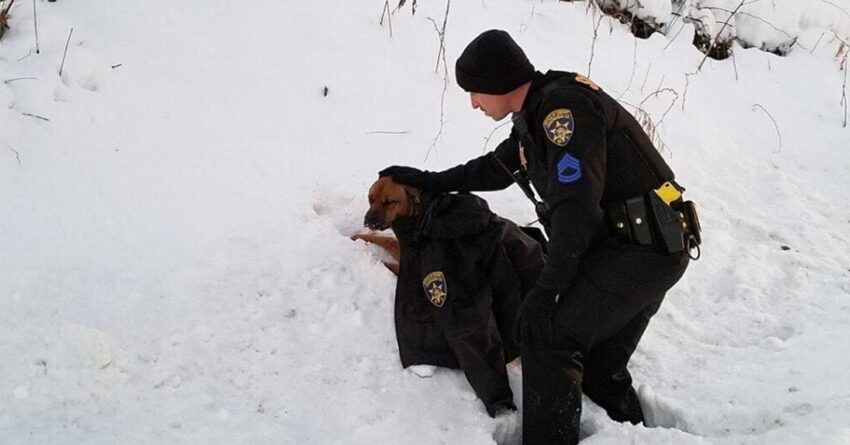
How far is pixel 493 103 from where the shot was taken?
2.56m

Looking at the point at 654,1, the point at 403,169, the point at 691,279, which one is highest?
the point at 654,1

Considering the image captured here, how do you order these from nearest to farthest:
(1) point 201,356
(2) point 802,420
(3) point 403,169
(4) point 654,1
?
1. (2) point 802,420
2. (1) point 201,356
3. (3) point 403,169
4. (4) point 654,1

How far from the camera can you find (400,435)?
8.91ft

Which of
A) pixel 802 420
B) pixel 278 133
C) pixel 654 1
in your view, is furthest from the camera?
pixel 654 1

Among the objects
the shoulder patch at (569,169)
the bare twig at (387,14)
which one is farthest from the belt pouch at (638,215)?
the bare twig at (387,14)

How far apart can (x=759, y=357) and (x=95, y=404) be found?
2.79 metres

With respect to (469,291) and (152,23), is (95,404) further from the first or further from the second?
(152,23)

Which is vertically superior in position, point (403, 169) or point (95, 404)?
point (403, 169)

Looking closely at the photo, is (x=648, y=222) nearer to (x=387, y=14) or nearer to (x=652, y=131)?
(x=652, y=131)

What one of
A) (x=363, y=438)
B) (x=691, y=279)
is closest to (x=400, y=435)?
(x=363, y=438)

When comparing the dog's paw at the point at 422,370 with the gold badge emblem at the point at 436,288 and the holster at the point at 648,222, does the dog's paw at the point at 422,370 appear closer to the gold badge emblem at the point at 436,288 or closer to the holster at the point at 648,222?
the gold badge emblem at the point at 436,288

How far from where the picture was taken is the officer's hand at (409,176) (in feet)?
11.1

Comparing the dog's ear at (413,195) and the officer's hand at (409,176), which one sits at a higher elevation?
the officer's hand at (409,176)

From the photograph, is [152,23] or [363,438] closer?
[363,438]
